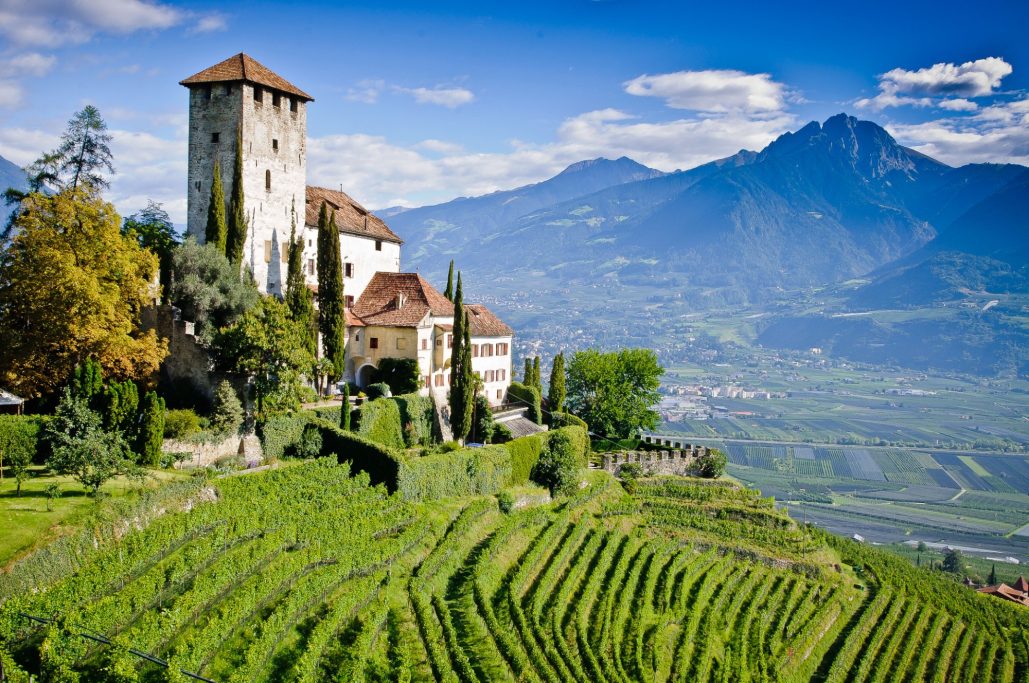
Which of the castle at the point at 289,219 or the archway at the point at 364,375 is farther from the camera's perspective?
the archway at the point at 364,375

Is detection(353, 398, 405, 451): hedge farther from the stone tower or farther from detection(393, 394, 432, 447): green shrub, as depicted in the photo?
the stone tower

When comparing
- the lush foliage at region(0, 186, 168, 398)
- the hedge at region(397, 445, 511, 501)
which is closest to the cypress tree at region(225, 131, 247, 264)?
the lush foliage at region(0, 186, 168, 398)

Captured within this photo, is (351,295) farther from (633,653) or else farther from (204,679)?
(204,679)

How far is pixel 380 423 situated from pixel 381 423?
102mm

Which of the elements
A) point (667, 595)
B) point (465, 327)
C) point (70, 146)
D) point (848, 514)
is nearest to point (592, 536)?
point (667, 595)

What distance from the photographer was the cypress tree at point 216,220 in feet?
151

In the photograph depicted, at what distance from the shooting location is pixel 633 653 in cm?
3241

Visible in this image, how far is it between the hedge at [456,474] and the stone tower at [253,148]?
1598 centimetres

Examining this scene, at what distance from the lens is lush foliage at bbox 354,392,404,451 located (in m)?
44.9

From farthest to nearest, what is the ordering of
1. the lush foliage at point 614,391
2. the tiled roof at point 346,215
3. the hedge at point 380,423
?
the lush foliage at point 614,391 → the tiled roof at point 346,215 → the hedge at point 380,423

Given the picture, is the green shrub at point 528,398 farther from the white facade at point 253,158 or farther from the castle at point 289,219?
the white facade at point 253,158

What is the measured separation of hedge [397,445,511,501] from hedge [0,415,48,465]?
1407 centimetres

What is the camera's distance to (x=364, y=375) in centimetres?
5366

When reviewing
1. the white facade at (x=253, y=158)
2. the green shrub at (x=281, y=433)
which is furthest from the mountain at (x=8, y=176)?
the green shrub at (x=281, y=433)
